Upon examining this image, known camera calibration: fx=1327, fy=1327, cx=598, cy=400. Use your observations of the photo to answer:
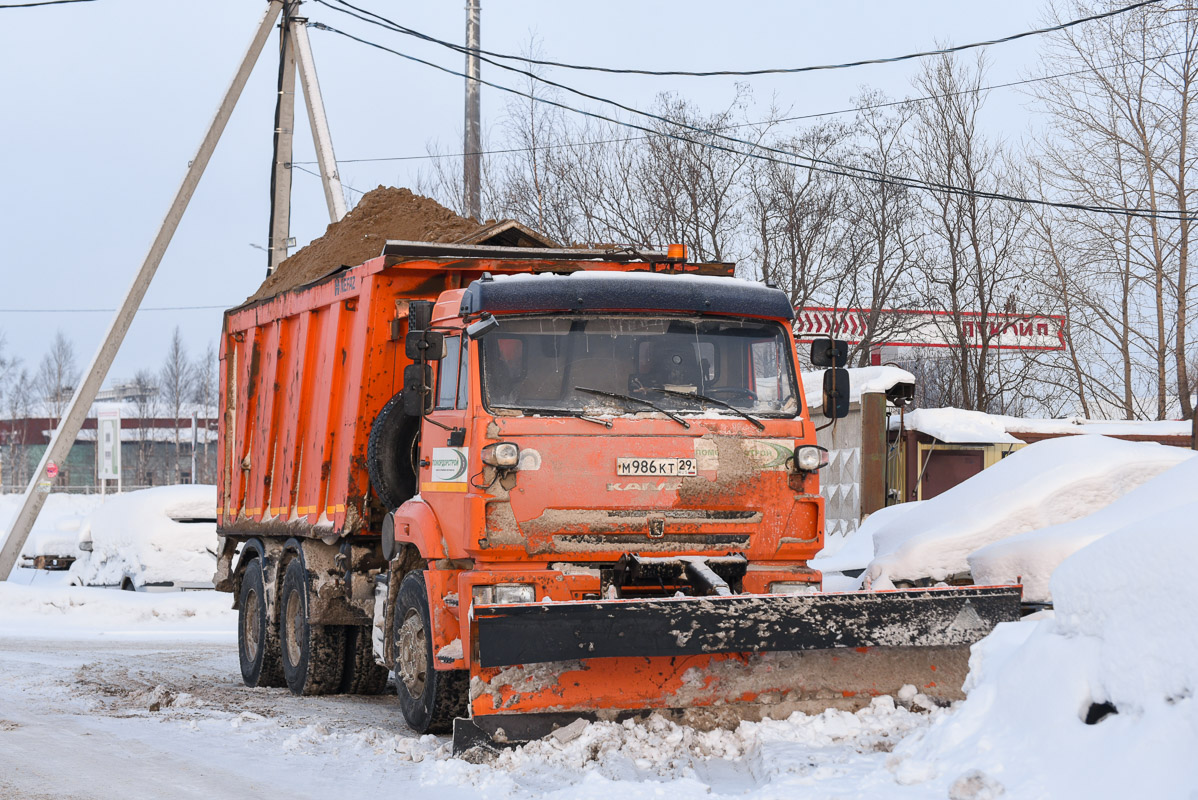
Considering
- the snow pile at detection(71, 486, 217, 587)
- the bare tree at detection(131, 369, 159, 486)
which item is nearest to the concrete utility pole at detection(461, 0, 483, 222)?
the snow pile at detection(71, 486, 217, 587)

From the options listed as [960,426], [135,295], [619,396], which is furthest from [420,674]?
[135,295]

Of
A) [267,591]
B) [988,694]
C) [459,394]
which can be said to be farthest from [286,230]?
[988,694]

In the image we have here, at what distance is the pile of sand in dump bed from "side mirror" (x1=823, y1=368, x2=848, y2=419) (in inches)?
144

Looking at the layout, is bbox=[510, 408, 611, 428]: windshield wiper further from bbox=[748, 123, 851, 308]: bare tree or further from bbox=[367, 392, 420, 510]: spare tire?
bbox=[748, 123, 851, 308]: bare tree

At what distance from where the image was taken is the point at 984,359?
2455cm

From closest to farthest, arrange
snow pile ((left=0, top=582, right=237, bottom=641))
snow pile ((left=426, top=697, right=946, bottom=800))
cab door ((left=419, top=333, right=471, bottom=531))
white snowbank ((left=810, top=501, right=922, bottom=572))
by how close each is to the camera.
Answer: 1. snow pile ((left=426, top=697, right=946, bottom=800))
2. cab door ((left=419, top=333, right=471, bottom=531))
3. white snowbank ((left=810, top=501, right=922, bottom=572))
4. snow pile ((left=0, top=582, right=237, bottom=641))

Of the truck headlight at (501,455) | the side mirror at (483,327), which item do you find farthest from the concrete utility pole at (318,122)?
the truck headlight at (501,455)

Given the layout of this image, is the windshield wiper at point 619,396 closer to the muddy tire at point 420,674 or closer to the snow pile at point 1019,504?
the muddy tire at point 420,674

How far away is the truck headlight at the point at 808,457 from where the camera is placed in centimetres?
738

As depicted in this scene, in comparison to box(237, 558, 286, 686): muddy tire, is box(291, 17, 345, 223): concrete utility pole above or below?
above

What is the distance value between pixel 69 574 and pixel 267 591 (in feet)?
35.5

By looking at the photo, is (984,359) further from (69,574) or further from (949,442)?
(69,574)

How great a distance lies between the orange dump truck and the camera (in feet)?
21.6

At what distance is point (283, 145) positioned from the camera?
19625 mm
